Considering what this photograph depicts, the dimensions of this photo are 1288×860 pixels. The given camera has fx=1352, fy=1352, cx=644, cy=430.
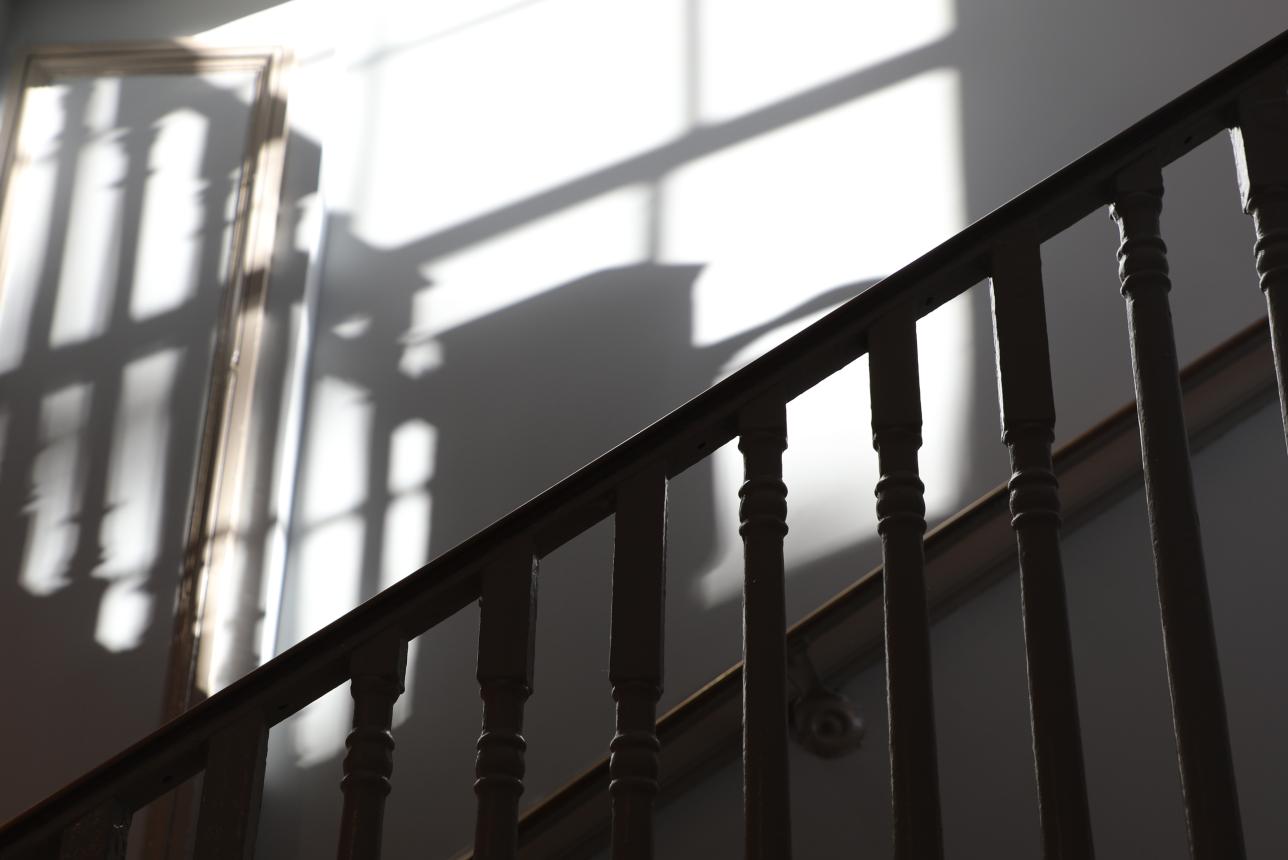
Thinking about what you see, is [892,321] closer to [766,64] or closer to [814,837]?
[814,837]

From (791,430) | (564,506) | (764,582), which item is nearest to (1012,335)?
(764,582)

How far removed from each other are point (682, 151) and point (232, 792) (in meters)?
2.34

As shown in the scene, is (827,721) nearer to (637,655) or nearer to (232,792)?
(637,655)

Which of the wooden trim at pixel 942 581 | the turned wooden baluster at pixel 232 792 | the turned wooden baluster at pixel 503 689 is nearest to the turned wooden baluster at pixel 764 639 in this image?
the turned wooden baluster at pixel 503 689

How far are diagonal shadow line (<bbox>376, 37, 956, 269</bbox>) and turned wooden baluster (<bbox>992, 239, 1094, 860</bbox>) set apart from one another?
79.7 inches

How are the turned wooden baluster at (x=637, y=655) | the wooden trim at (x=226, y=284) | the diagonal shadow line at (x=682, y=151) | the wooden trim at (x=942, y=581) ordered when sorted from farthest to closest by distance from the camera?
1. the diagonal shadow line at (x=682, y=151)
2. the wooden trim at (x=226, y=284)
3. the wooden trim at (x=942, y=581)
4. the turned wooden baluster at (x=637, y=655)

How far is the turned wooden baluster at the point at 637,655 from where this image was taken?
3.98ft

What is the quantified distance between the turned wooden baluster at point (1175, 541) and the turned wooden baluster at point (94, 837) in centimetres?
95

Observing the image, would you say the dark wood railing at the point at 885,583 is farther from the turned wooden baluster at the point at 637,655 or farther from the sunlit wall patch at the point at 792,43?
the sunlit wall patch at the point at 792,43

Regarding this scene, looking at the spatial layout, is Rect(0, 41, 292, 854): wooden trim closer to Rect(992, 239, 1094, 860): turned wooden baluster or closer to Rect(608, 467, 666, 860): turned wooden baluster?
Rect(608, 467, 666, 860): turned wooden baluster

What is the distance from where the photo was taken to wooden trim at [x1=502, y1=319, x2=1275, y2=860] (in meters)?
2.46

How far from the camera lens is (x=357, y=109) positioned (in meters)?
3.47

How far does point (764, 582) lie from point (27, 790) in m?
2.13

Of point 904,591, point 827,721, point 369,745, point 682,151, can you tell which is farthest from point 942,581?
point 369,745
